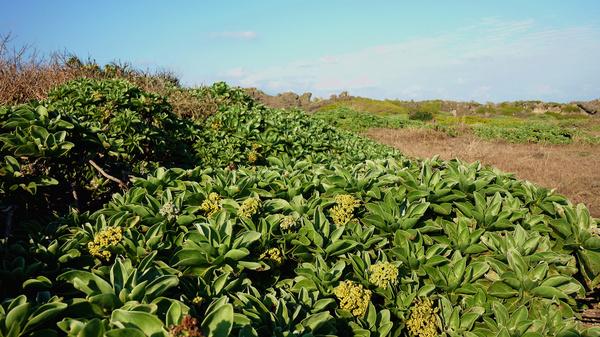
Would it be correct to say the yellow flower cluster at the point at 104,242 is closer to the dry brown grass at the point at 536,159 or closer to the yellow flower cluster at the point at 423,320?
the yellow flower cluster at the point at 423,320

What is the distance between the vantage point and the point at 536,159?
49.2ft

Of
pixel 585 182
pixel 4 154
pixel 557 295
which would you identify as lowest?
pixel 585 182

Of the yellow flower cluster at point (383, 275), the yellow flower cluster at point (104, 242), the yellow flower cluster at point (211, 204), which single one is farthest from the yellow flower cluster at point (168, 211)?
the yellow flower cluster at point (383, 275)

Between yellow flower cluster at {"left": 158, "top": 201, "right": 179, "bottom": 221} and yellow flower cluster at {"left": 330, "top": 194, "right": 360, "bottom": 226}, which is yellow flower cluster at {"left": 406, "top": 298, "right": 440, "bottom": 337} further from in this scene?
yellow flower cluster at {"left": 158, "top": 201, "right": 179, "bottom": 221}

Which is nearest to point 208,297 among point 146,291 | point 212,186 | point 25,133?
point 146,291

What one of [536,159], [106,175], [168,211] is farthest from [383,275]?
[536,159]

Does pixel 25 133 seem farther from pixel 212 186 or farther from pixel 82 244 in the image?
pixel 212 186

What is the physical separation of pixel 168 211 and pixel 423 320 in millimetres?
1703

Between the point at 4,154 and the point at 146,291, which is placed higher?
the point at 4,154

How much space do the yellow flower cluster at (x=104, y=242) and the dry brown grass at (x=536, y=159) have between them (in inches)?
336

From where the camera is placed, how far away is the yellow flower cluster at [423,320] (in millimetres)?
2297

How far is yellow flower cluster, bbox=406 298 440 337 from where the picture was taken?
2.30 meters

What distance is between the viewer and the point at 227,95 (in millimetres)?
9219

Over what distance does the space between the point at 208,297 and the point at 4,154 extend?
6.81 feet
